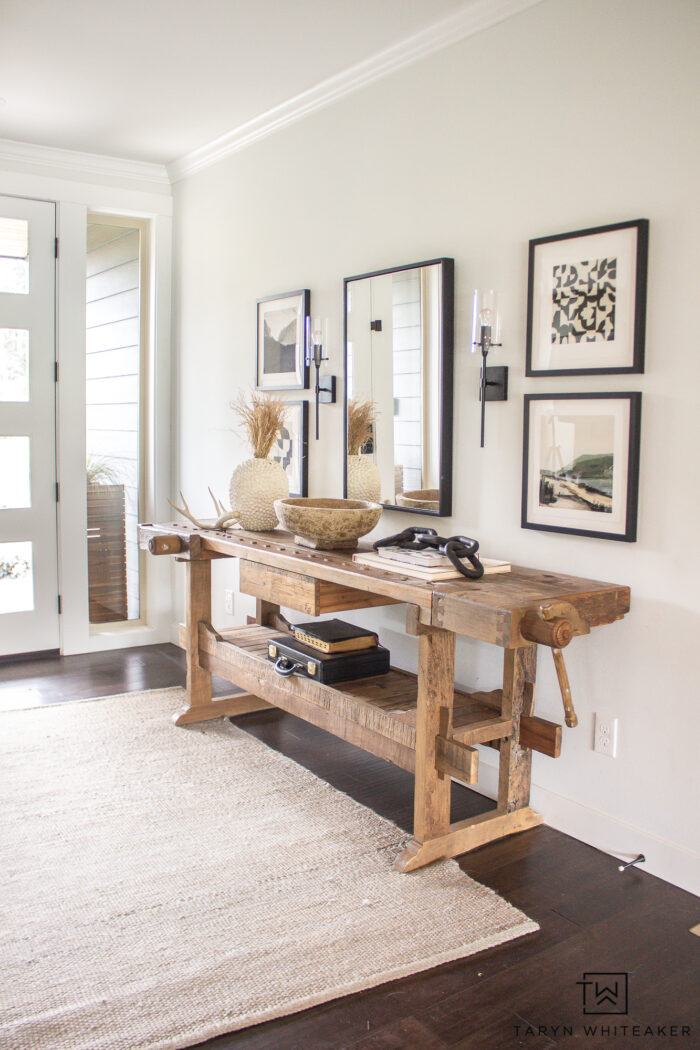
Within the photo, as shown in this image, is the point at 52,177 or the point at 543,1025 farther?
the point at 52,177

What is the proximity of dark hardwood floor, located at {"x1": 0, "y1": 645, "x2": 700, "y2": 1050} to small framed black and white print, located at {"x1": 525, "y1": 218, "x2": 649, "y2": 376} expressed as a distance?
4.48 feet

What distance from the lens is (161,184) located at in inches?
181

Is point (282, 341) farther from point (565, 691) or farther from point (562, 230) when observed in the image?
point (565, 691)

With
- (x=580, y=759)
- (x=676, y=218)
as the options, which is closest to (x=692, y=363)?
(x=676, y=218)

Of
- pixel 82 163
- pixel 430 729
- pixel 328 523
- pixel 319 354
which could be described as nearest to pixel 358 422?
pixel 319 354

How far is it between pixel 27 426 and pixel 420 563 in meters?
2.66

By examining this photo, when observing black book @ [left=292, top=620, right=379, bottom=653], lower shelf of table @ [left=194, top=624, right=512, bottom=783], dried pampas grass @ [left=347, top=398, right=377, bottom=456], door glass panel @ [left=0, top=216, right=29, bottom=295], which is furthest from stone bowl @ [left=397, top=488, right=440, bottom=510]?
door glass panel @ [left=0, top=216, right=29, bottom=295]

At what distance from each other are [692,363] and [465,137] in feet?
3.79

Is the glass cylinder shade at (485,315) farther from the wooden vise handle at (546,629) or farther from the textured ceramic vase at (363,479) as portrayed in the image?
the wooden vise handle at (546,629)

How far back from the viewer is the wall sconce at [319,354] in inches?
133

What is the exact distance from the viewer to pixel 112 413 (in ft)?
15.2

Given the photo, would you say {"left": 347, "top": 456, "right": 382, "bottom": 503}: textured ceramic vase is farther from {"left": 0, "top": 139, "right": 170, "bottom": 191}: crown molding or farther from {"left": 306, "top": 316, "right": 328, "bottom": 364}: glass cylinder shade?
{"left": 0, "top": 139, "right": 170, "bottom": 191}: crown molding

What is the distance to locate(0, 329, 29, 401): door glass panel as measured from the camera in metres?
4.23

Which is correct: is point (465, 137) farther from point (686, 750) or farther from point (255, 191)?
point (686, 750)
